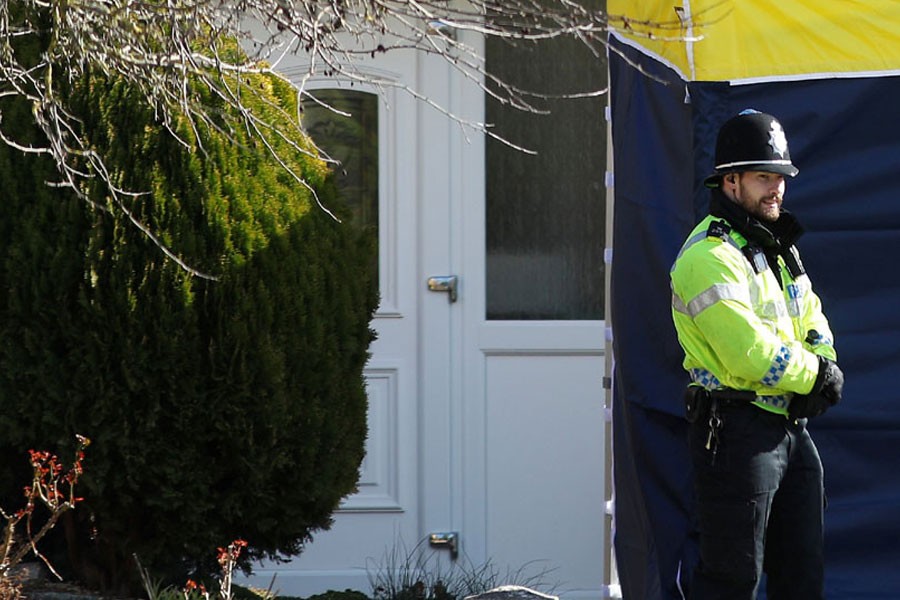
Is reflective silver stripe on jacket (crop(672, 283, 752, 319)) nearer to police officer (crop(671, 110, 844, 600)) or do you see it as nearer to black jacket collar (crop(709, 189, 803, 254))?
police officer (crop(671, 110, 844, 600))

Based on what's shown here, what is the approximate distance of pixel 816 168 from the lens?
4855 millimetres

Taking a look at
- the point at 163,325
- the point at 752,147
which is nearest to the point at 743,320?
the point at 752,147

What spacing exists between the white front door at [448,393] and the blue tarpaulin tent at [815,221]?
1.81 m

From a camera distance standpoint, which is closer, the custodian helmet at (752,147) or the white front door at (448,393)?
the custodian helmet at (752,147)

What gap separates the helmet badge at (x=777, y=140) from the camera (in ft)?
14.5

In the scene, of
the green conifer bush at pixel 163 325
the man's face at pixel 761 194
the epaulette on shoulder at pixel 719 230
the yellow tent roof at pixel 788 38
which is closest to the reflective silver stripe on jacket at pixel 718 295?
the epaulette on shoulder at pixel 719 230

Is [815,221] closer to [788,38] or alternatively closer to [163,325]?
[788,38]

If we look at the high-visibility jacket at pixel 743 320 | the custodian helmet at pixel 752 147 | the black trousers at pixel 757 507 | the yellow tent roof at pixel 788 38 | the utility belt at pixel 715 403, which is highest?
the yellow tent roof at pixel 788 38

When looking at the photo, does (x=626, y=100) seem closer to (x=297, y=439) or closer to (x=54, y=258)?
(x=297, y=439)

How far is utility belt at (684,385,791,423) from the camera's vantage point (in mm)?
4357

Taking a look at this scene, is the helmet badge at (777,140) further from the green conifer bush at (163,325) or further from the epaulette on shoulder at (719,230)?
the green conifer bush at (163,325)

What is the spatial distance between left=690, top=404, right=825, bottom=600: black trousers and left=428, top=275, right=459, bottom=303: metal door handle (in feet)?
8.32

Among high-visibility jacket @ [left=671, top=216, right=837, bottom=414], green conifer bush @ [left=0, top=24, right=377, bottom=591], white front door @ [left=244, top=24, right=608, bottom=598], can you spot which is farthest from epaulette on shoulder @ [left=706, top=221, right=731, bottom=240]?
white front door @ [left=244, top=24, right=608, bottom=598]

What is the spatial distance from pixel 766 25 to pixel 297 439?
2.04 m
